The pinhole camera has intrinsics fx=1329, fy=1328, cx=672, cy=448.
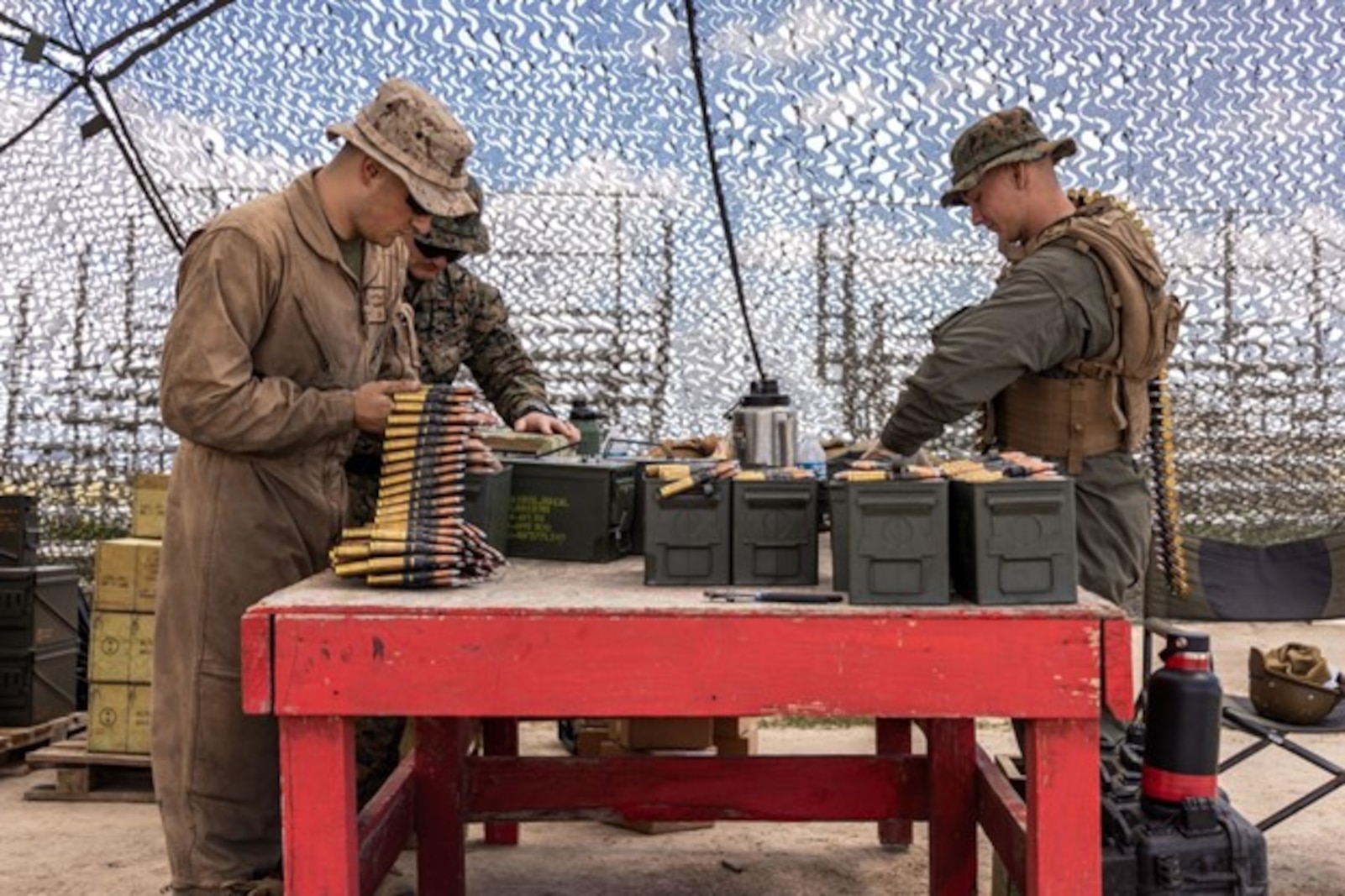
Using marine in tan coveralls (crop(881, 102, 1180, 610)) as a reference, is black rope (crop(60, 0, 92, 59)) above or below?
above

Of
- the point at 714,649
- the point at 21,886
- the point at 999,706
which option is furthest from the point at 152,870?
the point at 999,706

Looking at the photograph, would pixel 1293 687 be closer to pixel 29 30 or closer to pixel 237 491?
pixel 237 491

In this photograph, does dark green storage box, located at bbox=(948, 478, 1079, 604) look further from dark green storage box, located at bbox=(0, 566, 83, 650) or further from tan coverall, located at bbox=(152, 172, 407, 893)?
dark green storage box, located at bbox=(0, 566, 83, 650)

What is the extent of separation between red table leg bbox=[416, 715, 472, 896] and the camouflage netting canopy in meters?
2.59

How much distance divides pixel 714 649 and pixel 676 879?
206 cm

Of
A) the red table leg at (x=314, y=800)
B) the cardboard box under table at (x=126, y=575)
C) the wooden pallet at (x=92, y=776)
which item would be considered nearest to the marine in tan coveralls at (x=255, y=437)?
the red table leg at (x=314, y=800)

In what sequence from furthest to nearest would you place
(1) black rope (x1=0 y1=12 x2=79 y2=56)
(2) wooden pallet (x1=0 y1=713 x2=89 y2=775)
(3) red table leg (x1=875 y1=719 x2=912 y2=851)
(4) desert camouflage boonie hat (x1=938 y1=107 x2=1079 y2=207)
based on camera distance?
(1) black rope (x1=0 y1=12 x2=79 y2=56)
(2) wooden pallet (x1=0 y1=713 x2=89 y2=775)
(3) red table leg (x1=875 y1=719 x2=912 y2=851)
(4) desert camouflage boonie hat (x1=938 y1=107 x2=1079 y2=207)

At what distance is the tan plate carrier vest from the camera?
3232 mm

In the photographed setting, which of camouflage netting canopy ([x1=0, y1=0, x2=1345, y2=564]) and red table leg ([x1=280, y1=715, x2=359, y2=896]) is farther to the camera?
camouflage netting canopy ([x1=0, y1=0, x2=1345, y2=564])

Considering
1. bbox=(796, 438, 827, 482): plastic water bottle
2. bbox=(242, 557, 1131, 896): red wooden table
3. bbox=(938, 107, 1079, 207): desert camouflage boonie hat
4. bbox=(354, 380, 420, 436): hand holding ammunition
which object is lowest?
bbox=(242, 557, 1131, 896): red wooden table

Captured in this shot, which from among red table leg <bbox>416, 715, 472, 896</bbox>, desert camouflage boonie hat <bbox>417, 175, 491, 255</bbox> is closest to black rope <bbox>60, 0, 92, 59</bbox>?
desert camouflage boonie hat <bbox>417, 175, 491, 255</bbox>

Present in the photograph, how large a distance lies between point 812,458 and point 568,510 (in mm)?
722

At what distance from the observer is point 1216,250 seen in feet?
18.4

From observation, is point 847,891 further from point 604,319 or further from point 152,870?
point 604,319
